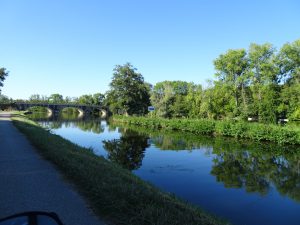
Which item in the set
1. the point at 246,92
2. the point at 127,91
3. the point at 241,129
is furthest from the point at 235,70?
the point at 241,129

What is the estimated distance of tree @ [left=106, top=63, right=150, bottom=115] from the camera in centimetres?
6169

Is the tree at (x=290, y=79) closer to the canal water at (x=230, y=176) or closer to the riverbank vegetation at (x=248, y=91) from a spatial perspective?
the riverbank vegetation at (x=248, y=91)

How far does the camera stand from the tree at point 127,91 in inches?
2429

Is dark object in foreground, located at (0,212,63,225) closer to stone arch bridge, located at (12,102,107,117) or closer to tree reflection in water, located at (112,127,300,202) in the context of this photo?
tree reflection in water, located at (112,127,300,202)

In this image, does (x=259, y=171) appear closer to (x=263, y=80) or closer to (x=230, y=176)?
(x=230, y=176)

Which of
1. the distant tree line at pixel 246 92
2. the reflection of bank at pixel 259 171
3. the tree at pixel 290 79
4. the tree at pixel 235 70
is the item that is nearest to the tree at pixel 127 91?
the distant tree line at pixel 246 92

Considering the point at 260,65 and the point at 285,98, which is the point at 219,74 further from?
the point at 285,98

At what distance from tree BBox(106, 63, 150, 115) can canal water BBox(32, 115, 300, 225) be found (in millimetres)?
39512

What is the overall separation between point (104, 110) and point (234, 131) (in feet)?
269

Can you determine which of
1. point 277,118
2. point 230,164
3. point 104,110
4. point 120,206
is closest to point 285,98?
point 277,118

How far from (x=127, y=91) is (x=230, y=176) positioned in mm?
48978

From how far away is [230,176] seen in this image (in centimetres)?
1380

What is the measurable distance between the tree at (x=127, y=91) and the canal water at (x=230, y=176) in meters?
39.5

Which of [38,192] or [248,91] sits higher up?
[248,91]
